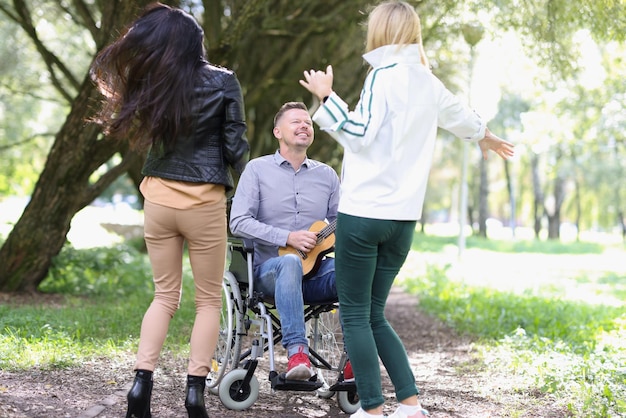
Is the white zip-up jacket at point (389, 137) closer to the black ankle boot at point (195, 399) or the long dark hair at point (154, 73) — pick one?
the long dark hair at point (154, 73)

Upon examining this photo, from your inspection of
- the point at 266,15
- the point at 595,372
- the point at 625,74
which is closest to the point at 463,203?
the point at 625,74

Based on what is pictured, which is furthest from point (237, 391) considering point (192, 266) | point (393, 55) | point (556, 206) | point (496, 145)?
point (556, 206)

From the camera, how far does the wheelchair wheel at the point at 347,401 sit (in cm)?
475

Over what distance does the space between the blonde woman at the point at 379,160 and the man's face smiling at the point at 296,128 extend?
106cm

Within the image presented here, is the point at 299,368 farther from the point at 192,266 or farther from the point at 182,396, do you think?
the point at 182,396

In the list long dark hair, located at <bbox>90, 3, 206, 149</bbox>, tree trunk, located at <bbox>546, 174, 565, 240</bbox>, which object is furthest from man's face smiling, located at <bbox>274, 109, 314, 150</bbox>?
tree trunk, located at <bbox>546, 174, 565, 240</bbox>

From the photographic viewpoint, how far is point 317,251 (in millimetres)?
4699

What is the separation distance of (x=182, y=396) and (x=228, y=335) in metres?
0.50

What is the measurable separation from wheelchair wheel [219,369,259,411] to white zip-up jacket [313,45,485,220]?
1366mm

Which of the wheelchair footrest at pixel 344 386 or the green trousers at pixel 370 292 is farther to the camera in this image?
the wheelchair footrest at pixel 344 386

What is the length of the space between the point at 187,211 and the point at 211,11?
818 cm

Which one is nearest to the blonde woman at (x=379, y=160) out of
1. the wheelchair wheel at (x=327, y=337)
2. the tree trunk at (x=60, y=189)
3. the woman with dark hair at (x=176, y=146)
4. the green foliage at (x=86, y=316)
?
the woman with dark hair at (x=176, y=146)

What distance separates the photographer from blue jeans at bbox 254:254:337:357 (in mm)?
4402

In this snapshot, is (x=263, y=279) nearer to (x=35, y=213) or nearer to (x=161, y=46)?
(x=161, y=46)
